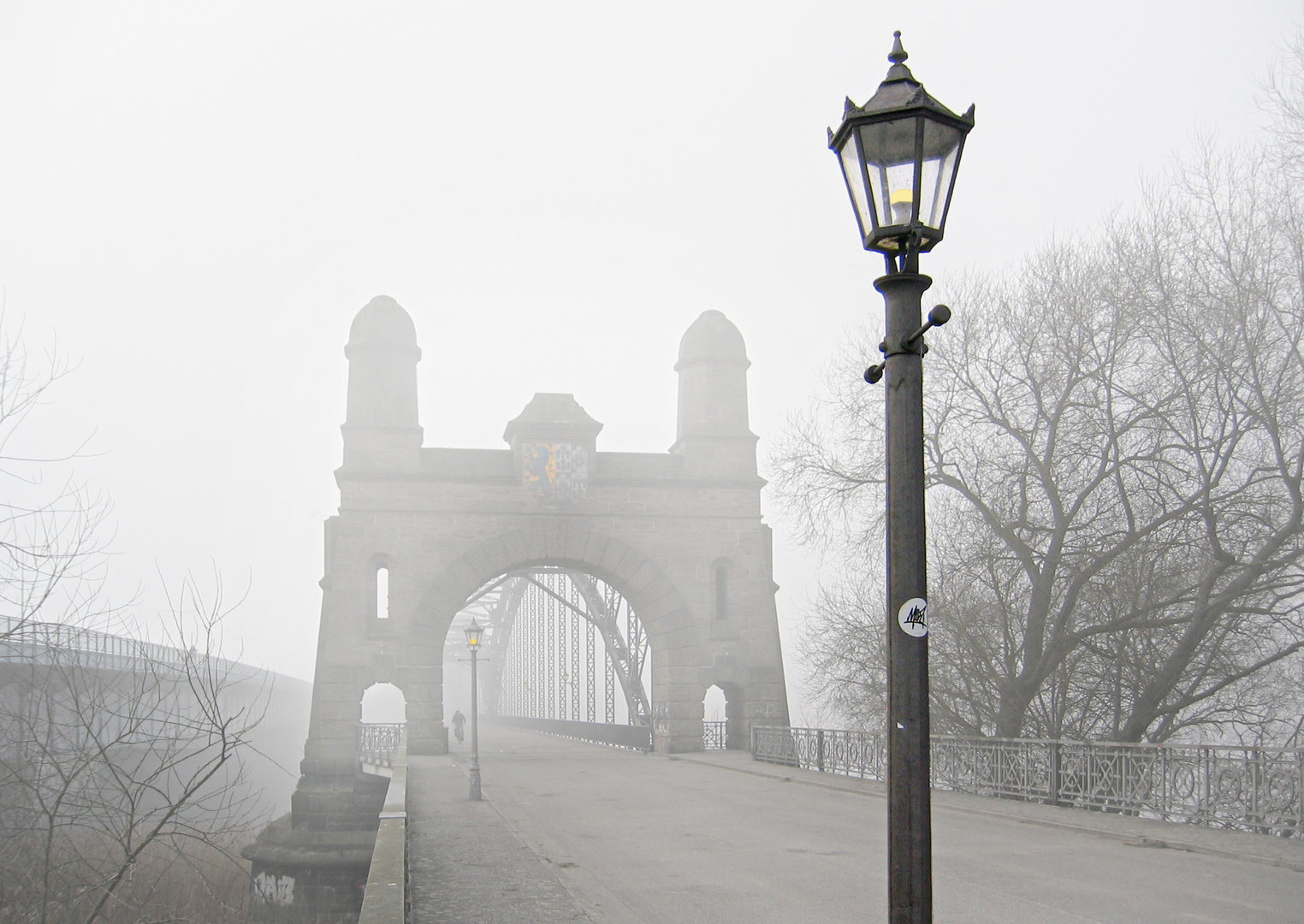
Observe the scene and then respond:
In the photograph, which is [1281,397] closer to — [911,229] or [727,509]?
[911,229]

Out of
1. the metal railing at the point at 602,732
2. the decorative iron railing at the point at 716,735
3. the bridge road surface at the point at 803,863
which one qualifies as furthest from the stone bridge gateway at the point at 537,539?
the bridge road surface at the point at 803,863

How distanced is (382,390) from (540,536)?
5287 mm

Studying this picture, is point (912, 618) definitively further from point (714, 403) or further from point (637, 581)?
point (714, 403)

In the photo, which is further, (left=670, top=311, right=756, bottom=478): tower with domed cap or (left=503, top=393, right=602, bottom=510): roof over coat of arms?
(left=670, top=311, right=756, bottom=478): tower with domed cap

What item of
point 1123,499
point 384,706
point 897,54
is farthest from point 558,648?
point 384,706

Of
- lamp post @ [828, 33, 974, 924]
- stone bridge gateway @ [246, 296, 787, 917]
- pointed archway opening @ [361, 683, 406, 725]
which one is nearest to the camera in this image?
lamp post @ [828, 33, 974, 924]

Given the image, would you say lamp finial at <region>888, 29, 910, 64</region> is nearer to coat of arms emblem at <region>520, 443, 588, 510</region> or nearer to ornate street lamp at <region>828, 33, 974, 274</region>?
ornate street lamp at <region>828, 33, 974, 274</region>

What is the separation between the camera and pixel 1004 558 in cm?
1808

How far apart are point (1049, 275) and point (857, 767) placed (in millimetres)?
9057

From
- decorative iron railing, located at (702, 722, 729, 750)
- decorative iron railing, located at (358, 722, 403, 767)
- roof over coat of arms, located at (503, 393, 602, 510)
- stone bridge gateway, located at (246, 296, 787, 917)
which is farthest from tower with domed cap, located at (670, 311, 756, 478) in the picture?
decorative iron railing, located at (358, 722, 403, 767)

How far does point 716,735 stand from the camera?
30.3 metres

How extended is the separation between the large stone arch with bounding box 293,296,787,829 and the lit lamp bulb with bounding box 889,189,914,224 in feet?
79.5

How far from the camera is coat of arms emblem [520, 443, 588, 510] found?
28.1 metres

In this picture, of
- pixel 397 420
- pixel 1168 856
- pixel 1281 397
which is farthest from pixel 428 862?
pixel 397 420
